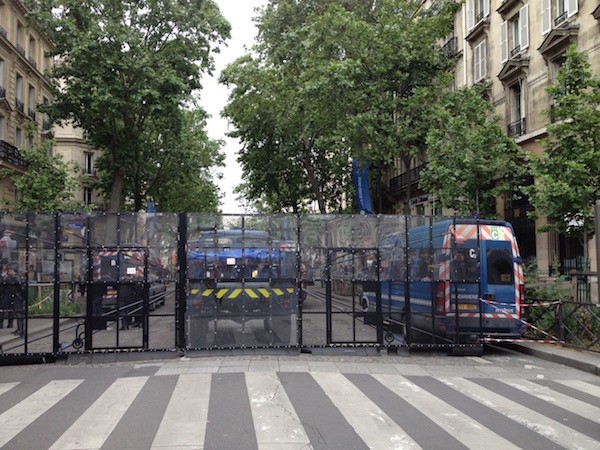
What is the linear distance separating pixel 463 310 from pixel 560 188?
3.61 metres

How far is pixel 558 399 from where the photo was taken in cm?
775

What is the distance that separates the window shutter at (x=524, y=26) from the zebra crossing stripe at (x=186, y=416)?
19.5 metres

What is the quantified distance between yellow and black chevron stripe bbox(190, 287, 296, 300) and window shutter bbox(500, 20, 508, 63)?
17.7m

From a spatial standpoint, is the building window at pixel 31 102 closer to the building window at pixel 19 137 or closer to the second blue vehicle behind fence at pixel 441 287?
the building window at pixel 19 137

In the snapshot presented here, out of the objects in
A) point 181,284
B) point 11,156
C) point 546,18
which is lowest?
point 181,284

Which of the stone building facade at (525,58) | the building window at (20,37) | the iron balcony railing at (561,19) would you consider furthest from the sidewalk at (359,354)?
the building window at (20,37)

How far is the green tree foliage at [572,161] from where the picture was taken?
40.5ft

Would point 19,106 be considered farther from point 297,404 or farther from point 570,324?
point 570,324

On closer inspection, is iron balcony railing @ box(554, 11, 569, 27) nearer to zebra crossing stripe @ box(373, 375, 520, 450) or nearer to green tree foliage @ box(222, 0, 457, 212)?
green tree foliage @ box(222, 0, 457, 212)

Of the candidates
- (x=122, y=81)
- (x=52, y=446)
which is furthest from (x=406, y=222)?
(x=122, y=81)

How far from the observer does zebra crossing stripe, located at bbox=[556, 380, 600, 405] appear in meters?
8.27

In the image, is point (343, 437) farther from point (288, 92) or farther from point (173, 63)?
point (288, 92)

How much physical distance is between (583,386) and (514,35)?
18.6 metres

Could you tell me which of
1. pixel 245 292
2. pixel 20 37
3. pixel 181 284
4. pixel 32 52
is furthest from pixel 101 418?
pixel 32 52
